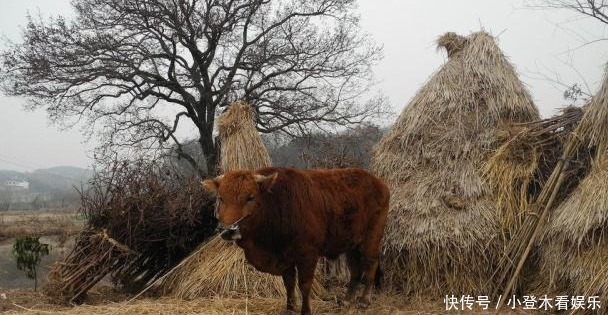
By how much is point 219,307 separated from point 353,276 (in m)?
1.69

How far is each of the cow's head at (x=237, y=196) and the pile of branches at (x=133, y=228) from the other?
8.13ft

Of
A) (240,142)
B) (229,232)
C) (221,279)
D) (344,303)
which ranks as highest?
(240,142)

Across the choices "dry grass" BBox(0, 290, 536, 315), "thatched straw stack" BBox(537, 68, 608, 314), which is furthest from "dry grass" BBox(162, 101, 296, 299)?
"thatched straw stack" BBox(537, 68, 608, 314)

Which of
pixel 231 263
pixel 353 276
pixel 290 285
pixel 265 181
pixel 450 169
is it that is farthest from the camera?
pixel 450 169

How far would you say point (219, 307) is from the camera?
5.99m

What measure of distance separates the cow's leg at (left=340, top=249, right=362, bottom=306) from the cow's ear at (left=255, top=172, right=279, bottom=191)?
1.95m

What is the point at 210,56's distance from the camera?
20000 millimetres

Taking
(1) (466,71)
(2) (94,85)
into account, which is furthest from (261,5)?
(1) (466,71)

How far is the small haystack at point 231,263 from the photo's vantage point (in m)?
6.73

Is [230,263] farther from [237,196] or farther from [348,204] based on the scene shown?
[237,196]

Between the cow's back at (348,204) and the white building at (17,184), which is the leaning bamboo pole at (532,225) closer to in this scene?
the cow's back at (348,204)

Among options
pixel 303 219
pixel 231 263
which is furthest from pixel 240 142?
pixel 303 219

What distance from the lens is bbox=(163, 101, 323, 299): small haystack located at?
Result: 22.1 ft

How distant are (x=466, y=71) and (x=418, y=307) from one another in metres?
3.91
